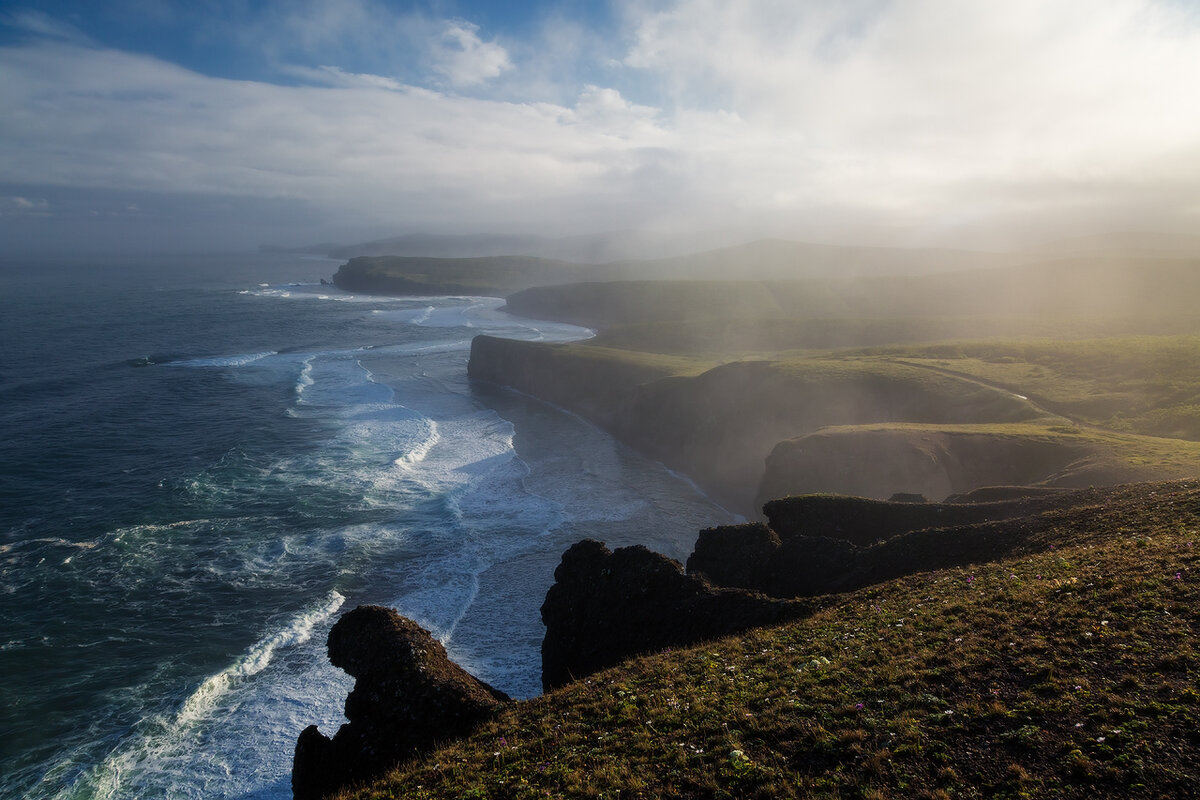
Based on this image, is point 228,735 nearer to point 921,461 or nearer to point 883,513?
point 883,513

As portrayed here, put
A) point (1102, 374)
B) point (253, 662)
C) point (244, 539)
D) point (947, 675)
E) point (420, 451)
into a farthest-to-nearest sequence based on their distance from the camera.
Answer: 1. point (420, 451)
2. point (1102, 374)
3. point (244, 539)
4. point (253, 662)
5. point (947, 675)

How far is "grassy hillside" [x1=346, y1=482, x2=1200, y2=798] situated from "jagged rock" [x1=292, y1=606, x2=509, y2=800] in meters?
1.38

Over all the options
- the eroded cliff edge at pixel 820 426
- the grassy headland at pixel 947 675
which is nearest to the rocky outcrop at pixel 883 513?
the grassy headland at pixel 947 675

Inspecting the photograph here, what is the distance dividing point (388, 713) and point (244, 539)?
2940cm

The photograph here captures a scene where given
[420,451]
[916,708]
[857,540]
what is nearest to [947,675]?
[916,708]

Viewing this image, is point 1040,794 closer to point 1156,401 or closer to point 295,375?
point 1156,401

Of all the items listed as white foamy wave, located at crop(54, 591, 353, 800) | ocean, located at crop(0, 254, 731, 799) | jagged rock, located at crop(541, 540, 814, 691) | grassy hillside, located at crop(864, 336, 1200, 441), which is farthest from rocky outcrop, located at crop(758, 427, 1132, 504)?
white foamy wave, located at crop(54, 591, 353, 800)

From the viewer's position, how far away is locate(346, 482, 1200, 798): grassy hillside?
10727mm

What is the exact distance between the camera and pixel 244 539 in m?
41.8

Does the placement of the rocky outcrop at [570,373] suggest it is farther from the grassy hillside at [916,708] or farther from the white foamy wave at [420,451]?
the grassy hillside at [916,708]

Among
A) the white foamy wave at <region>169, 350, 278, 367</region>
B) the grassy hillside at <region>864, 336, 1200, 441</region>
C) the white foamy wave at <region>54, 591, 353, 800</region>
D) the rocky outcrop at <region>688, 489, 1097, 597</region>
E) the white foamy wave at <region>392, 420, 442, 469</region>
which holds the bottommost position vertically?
the white foamy wave at <region>54, 591, 353, 800</region>

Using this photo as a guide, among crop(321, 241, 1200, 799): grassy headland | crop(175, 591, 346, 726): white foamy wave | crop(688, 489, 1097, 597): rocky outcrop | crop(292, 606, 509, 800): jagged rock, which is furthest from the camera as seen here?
crop(175, 591, 346, 726): white foamy wave

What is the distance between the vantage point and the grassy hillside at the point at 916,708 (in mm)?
10727

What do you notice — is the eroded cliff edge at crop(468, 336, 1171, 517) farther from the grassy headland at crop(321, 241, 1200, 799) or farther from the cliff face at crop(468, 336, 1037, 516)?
the grassy headland at crop(321, 241, 1200, 799)
